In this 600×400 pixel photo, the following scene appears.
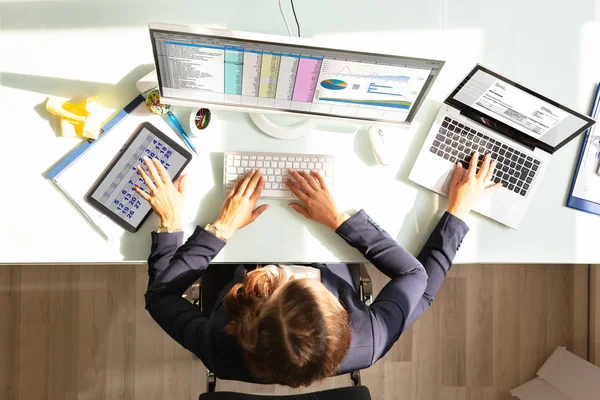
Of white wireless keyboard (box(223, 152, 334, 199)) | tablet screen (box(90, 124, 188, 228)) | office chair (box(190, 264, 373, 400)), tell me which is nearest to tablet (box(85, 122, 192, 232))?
tablet screen (box(90, 124, 188, 228))

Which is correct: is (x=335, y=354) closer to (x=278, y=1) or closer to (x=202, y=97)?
(x=202, y=97)

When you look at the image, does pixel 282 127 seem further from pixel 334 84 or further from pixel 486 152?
pixel 486 152

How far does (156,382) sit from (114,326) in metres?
0.27

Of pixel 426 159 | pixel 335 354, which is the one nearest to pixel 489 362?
pixel 426 159

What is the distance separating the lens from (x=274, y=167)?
50.6 inches

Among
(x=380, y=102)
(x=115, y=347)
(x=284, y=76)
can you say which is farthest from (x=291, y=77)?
(x=115, y=347)

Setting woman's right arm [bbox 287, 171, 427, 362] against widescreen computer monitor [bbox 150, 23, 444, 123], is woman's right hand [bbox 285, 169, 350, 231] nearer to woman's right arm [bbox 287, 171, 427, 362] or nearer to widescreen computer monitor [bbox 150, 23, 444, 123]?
woman's right arm [bbox 287, 171, 427, 362]

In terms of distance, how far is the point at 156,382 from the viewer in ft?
6.24

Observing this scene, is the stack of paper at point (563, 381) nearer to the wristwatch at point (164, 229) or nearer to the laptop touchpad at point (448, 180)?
the laptop touchpad at point (448, 180)

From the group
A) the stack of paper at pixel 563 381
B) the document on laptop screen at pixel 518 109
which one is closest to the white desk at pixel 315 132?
the document on laptop screen at pixel 518 109

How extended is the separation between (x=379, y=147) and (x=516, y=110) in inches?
13.8

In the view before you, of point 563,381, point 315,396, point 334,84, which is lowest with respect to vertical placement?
point 563,381

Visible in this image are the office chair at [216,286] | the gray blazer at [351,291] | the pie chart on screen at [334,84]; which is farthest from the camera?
the office chair at [216,286]

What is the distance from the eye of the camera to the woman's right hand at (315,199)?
126 cm
